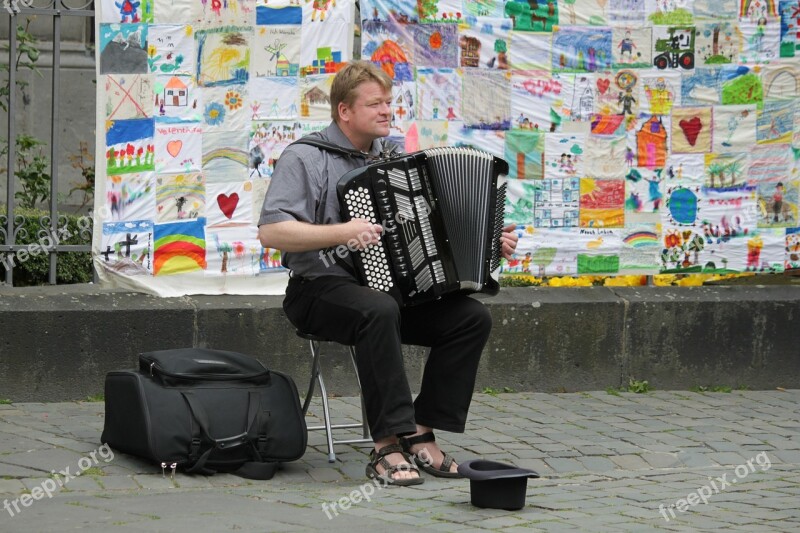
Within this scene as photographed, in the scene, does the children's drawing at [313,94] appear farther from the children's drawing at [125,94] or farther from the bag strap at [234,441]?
the bag strap at [234,441]

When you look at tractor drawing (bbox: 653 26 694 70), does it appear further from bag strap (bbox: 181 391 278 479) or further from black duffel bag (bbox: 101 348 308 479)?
bag strap (bbox: 181 391 278 479)

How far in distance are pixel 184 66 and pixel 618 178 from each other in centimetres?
243

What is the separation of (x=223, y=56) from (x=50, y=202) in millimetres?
1145

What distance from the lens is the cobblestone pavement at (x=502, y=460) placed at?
415cm

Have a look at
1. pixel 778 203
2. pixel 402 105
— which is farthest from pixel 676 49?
pixel 402 105

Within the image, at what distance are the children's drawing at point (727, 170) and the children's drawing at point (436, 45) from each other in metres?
1.56

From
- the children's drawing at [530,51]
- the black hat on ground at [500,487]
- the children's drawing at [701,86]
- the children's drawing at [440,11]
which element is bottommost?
the black hat on ground at [500,487]

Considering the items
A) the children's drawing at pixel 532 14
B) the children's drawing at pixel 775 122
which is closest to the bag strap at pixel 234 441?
the children's drawing at pixel 532 14

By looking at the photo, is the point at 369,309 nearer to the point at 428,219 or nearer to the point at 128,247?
the point at 428,219

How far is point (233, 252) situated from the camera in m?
6.40

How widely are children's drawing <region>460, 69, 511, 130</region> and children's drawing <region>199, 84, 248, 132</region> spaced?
1.15 metres

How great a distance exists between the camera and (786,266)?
23.4 ft

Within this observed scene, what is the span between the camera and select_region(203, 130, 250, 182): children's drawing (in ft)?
20.7

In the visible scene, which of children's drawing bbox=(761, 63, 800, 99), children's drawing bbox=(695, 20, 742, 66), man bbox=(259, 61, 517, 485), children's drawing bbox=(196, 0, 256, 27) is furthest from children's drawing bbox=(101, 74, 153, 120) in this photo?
children's drawing bbox=(761, 63, 800, 99)
